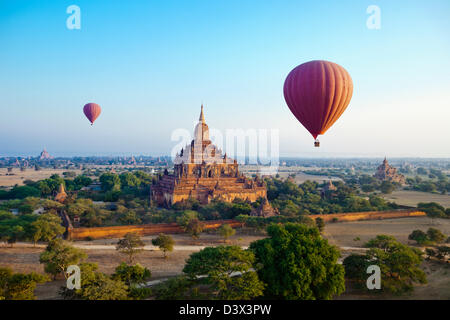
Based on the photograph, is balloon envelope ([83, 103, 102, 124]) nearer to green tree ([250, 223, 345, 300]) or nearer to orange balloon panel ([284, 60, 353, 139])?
orange balloon panel ([284, 60, 353, 139])

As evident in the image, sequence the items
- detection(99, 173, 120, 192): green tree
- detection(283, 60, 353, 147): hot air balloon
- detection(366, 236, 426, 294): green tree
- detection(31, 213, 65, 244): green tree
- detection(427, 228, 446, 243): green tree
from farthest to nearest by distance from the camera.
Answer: detection(99, 173, 120, 192): green tree
detection(427, 228, 446, 243): green tree
detection(31, 213, 65, 244): green tree
detection(283, 60, 353, 147): hot air balloon
detection(366, 236, 426, 294): green tree

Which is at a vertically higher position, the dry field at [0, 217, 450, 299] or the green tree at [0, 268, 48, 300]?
the green tree at [0, 268, 48, 300]

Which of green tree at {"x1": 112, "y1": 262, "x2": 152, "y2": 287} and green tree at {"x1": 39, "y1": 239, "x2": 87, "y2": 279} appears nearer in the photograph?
green tree at {"x1": 112, "y1": 262, "x2": 152, "y2": 287}

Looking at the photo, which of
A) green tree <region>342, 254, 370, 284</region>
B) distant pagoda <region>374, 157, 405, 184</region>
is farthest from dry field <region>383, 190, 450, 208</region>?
green tree <region>342, 254, 370, 284</region>

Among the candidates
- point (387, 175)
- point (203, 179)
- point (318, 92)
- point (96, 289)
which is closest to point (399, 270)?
point (318, 92)

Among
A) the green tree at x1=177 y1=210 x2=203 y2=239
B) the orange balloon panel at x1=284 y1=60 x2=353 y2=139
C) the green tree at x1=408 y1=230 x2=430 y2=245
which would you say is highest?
the orange balloon panel at x1=284 y1=60 x2=353 y2=139

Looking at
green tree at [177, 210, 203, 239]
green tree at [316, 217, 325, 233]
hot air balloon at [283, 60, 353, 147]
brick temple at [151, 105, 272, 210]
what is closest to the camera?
hot air balloon at [283, 60, 353, 147]
